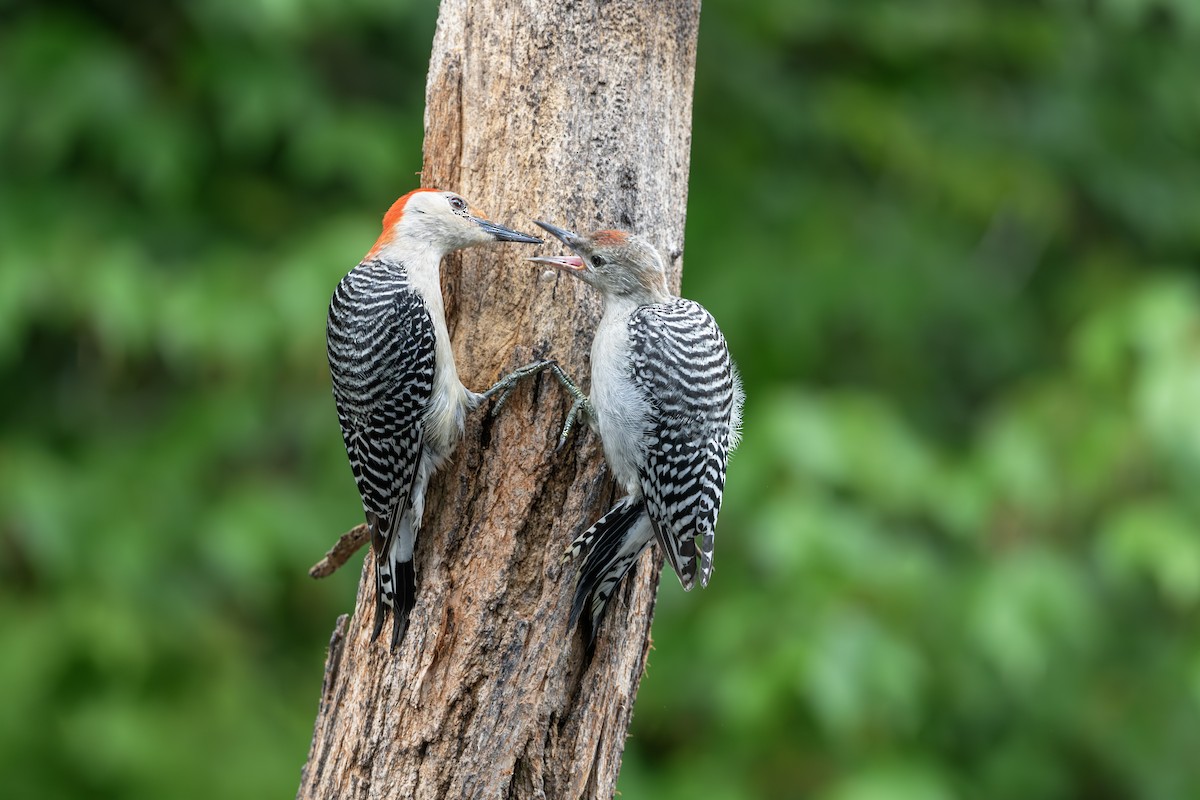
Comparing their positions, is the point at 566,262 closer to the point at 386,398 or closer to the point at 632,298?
the point at 632,298

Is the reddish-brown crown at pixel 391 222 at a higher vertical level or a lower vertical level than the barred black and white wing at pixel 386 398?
higher

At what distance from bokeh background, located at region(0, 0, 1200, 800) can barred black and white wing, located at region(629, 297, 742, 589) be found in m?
1.24

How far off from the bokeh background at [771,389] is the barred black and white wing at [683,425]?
124cm

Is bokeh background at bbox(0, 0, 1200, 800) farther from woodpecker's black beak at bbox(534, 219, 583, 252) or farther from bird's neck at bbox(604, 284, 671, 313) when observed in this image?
woodpecker's black beak at bbox(534, 219, 583, 252)

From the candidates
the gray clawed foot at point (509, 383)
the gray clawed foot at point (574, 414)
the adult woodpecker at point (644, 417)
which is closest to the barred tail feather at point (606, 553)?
the adult woodpecker at point (644, 417)

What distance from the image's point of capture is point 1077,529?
501cm

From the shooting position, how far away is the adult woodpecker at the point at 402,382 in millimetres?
3139

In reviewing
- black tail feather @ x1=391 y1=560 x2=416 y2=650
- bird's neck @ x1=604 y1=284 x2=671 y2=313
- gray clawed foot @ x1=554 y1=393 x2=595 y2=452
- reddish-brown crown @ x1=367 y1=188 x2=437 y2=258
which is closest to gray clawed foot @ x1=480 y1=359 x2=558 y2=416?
gray clawed foot @ x1=554 y1=393 x2=595 y2=452

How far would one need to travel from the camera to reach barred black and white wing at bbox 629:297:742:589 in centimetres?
308

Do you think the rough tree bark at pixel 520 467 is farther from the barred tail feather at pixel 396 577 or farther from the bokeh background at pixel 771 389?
the bokeh background at pixel 771 389

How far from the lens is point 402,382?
3.19 meters

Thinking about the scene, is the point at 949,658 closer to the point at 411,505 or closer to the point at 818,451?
the point at 818,451

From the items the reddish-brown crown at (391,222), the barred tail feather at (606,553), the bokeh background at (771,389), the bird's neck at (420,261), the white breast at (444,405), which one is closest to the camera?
the barred tail feather at (606,553)

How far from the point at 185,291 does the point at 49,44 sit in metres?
1.17
